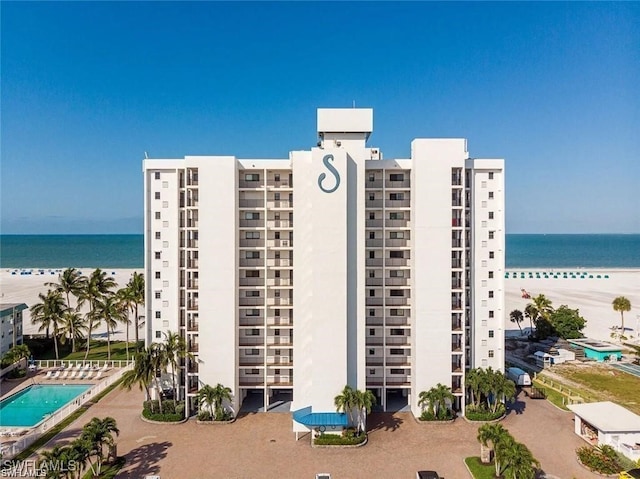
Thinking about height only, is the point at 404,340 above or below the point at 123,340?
above

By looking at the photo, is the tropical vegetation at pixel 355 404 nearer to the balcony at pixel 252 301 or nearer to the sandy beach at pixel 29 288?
the balcony at pixel 252 301

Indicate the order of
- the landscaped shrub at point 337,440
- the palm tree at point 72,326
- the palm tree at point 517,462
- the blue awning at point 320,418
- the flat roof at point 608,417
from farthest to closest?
the palm tree at point 72,326 → the blue awning at point 320,418 → the landscaped shrub at point 337,440 → the flat roof at point 608,417 → the palm tree at point 517,462

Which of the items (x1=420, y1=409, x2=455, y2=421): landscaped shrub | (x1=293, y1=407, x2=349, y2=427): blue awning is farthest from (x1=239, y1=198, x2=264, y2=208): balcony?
(x1=420, y1=409, x2=455, y2=421): landscaped shrub

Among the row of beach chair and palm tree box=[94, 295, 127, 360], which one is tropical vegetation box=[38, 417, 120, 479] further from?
palm tree box=[94, 295, 127, 360]

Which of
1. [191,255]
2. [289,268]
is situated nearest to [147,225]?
[191,255]

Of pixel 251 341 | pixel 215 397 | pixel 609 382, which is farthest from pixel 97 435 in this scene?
pixel 609 382

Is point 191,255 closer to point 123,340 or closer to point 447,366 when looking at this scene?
point 447,366

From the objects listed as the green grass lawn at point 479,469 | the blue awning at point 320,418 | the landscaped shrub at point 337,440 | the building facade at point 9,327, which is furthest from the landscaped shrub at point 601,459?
the building facade at point 9,327

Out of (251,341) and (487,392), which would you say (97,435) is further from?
(487,392)

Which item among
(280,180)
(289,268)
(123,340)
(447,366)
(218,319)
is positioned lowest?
(123,340)
